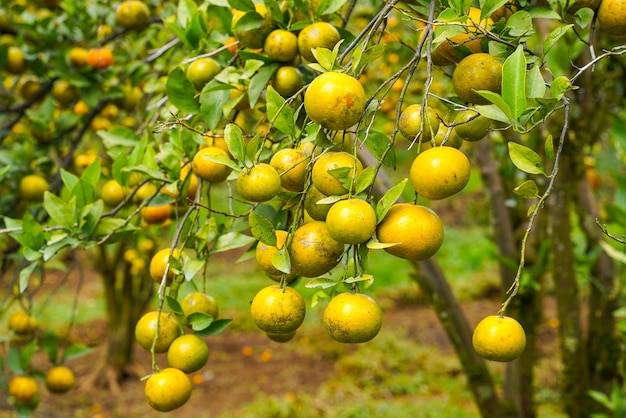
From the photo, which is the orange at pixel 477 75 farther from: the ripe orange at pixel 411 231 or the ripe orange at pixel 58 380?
the ripe orange at pixel 58 380

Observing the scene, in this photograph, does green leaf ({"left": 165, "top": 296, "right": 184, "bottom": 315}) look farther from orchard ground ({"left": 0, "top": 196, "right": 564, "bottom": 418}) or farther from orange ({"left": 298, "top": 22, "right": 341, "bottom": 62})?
orchard ground ({"left": 0, "top": 196, "right": 564, "bottom": 418})

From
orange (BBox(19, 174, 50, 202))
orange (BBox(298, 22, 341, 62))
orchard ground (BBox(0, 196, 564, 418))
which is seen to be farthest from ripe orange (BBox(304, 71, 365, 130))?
orchard ground (BBox(0, 196, 564, 418))

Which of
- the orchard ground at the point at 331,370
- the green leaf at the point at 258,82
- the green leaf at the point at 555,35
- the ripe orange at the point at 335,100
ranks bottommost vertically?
the orchard ground at the point at 331,370

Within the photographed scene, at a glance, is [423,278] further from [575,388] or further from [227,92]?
[227,92]

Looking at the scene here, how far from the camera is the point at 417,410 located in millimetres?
3447

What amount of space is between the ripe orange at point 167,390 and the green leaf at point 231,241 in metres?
0.21

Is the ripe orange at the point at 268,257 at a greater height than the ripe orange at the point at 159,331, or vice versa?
the ripe orange at the point at 268,257

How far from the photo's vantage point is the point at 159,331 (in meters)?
0.88

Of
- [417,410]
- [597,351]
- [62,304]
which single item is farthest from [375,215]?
[62,304]

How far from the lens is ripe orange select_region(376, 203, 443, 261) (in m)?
0.68

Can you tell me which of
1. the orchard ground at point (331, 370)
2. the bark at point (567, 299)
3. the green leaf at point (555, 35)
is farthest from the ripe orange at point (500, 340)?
the orchard ground at point (331, 370)

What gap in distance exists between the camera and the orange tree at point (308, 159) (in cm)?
69

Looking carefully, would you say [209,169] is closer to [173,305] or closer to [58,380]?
[173,305]

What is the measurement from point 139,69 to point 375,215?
3.63 feet
